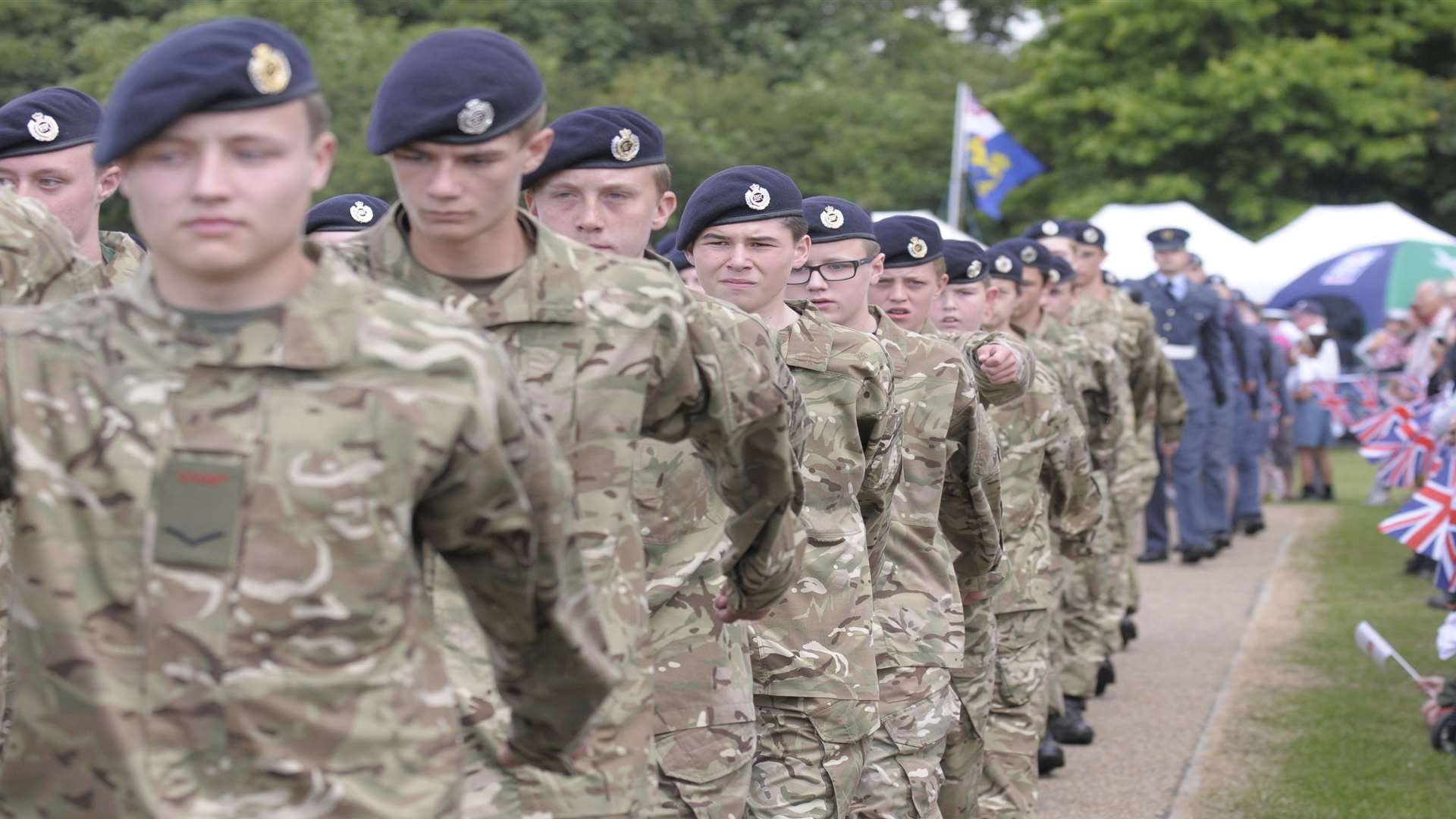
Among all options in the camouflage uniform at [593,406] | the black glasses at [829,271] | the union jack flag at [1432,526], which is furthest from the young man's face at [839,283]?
the union jack flag at [1432,526]

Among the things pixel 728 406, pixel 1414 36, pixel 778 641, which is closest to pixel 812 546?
pixel 778 641

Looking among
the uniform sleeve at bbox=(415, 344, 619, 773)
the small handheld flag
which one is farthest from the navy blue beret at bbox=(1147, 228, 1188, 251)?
the uniform sleeve at bbox=(415, 344, 619, 773)

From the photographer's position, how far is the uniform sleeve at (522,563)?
10.0 feet

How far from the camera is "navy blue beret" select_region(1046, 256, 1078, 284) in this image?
10922mm

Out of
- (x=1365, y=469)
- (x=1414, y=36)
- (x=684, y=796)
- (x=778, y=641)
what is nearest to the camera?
(x=684, y=796)

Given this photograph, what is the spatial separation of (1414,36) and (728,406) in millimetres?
41183

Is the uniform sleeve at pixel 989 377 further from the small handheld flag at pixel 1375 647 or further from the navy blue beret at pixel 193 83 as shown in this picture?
the navy blue beret at pixel 193 83

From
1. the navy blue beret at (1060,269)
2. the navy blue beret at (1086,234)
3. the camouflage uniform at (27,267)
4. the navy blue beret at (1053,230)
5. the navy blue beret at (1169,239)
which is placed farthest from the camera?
the navy blue beret at (1169,239)

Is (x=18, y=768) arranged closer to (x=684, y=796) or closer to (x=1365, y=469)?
(x=684, y=796)

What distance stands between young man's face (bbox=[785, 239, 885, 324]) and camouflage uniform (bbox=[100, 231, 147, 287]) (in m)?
1.98

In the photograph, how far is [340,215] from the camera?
689cm

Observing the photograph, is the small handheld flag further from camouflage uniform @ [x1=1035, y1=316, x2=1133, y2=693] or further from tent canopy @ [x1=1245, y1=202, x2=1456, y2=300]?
tent canopy @ [x1=1245, y1=202, x2=1456, y2=300]

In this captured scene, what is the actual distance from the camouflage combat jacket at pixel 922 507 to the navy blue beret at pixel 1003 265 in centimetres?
289

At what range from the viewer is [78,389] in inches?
115
